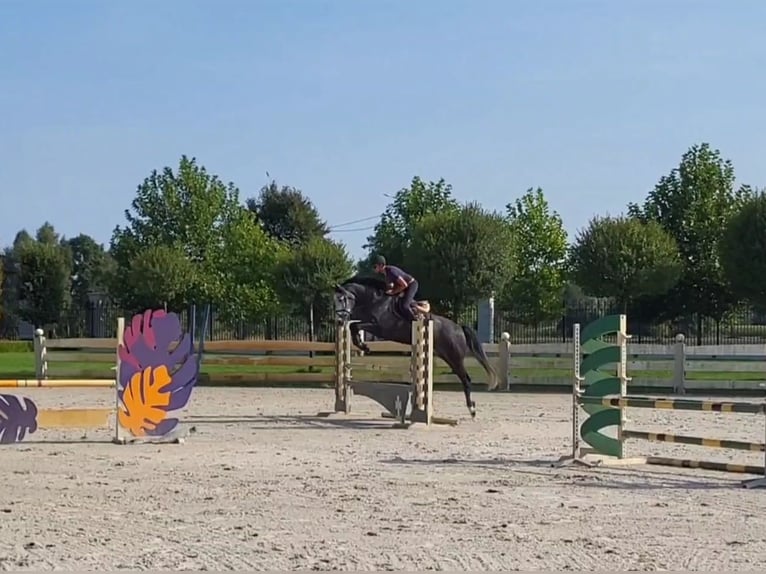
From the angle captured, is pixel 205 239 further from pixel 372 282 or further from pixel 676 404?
pixel 676 404

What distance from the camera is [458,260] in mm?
28281

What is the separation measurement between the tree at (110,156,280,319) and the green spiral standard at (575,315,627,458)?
26163 millimetres

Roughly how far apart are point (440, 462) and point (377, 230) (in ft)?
114

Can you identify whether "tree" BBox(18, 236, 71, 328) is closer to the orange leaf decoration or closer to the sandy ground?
the sandy ground

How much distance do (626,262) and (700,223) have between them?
727cm

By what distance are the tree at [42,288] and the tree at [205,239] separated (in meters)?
7.50

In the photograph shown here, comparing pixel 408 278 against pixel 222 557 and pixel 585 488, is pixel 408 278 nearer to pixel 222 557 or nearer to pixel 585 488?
pixel 585 488

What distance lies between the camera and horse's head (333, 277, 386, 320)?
624 inches

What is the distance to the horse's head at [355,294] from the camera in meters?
15.9

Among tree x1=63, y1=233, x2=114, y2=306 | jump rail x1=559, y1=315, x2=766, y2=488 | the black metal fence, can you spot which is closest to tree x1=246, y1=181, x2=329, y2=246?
tree x1=63, y1=233, x2=114, y2=306

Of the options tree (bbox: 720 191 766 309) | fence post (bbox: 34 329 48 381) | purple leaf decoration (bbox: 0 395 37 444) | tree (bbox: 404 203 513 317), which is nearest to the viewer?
purple leaf decoration (bbox: 0 395 37 444)

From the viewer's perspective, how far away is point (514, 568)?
618cm

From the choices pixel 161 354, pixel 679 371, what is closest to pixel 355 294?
pixel 161 354

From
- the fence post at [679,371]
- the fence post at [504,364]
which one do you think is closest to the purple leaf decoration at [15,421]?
the fence post at [504,364]
